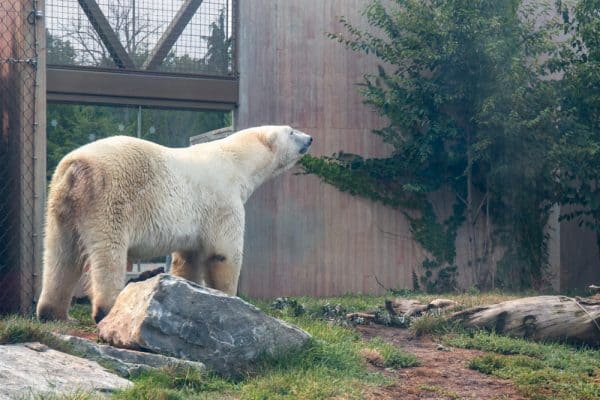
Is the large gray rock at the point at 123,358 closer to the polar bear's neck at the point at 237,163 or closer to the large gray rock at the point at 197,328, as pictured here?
the large gray rock at the point at 197,328

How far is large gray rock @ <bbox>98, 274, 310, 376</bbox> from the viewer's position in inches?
219

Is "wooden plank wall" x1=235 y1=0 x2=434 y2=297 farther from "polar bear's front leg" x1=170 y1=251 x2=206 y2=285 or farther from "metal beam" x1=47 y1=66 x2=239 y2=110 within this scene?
"polar bear's front leg" x1=170 y1=251 x2=206 y2=285

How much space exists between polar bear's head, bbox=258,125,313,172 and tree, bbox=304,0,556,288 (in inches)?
129

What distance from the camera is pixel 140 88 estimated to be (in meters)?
11.3

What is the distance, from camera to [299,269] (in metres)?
12.2

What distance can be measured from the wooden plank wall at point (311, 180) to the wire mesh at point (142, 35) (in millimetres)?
359

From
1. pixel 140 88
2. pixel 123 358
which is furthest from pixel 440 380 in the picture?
pixel 140 88

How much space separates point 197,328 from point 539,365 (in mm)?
2619

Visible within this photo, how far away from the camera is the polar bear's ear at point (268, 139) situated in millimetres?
8625

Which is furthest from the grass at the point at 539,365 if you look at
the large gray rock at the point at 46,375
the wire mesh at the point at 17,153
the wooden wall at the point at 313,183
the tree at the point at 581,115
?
the tree at the point at 581,115

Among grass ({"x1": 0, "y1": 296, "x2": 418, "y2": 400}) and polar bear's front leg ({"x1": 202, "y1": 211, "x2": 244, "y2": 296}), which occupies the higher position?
polar bear's front leg ({"x1": 202, "y1": 211, "x2": 244, "y2": 296})

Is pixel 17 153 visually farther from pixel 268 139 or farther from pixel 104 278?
pixel 268 139

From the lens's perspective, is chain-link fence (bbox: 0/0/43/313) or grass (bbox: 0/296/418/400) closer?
grass (bbox: 0/296/418/400)

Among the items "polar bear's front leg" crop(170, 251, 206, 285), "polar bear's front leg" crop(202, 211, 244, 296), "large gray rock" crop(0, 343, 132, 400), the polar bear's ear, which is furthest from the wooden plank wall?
"large gray rock" crop(0, 343, 132, 400)
